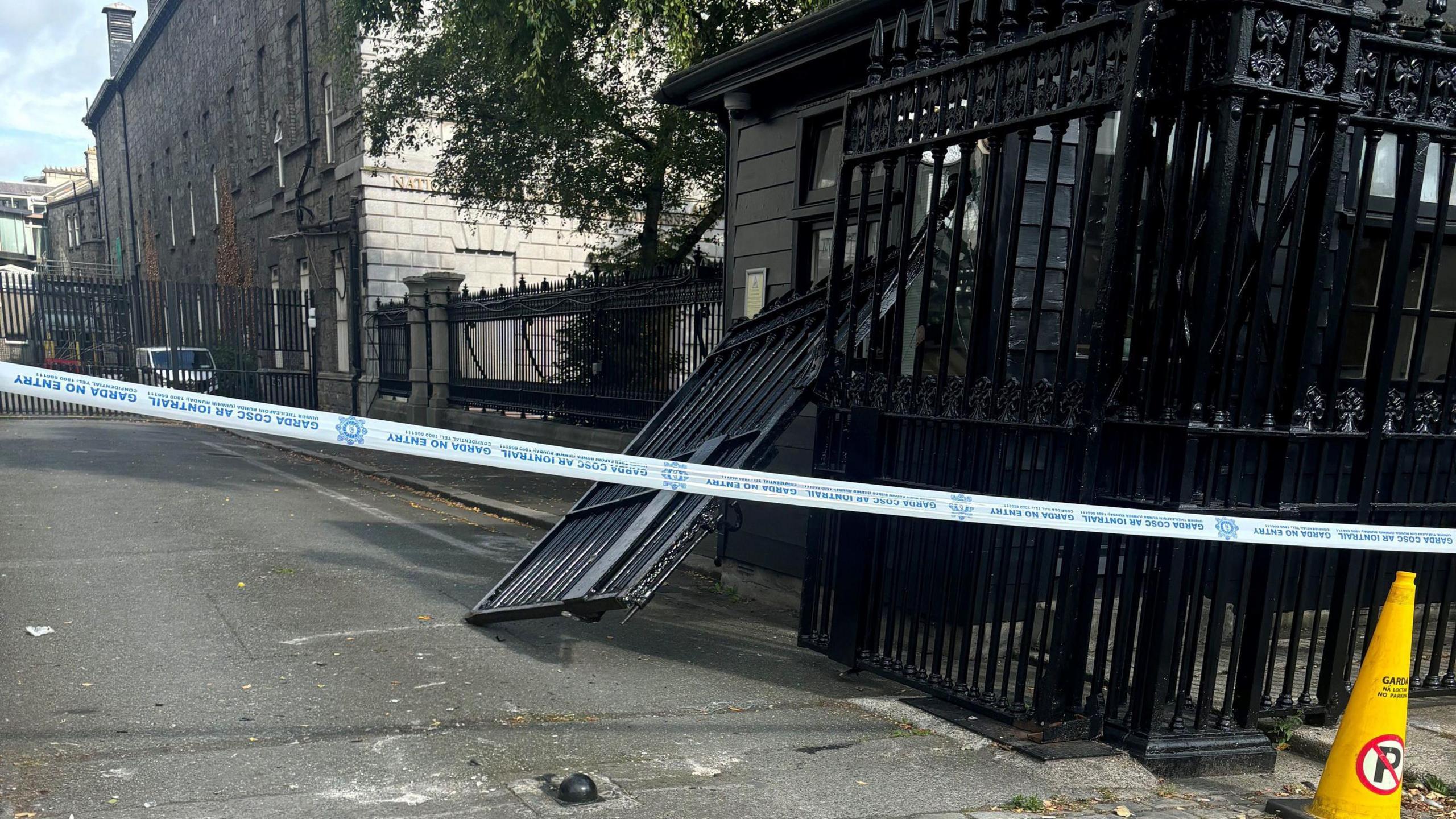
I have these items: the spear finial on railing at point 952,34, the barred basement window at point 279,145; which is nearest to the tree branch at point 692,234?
the spear finial on railing at point 952,34

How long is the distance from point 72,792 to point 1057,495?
13.2 ft

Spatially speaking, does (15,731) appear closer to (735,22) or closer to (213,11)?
(735,22)

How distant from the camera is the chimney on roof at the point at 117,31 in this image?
165 ft

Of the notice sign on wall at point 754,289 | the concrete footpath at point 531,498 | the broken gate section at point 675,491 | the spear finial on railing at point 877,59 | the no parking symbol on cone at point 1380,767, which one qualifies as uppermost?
the spear finial on railing at point 877,59

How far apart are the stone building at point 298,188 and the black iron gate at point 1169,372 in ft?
47.0

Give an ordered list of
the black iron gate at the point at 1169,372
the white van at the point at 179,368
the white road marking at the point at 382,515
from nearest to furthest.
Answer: the black iron gate at the point at 1169,372, the white road marking at the point at 382,515, the white van at the point at 179,368

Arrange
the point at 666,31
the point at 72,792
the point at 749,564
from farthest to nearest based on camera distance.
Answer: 1. the point at 666,31
2. the point at 749,564
3. the point at 72,792

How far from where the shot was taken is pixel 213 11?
3175cm

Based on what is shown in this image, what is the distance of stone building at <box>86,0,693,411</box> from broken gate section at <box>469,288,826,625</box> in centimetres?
1256

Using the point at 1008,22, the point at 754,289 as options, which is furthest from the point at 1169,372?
the point at 754,289

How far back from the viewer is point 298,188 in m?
24.9

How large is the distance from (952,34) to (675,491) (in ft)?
8.37

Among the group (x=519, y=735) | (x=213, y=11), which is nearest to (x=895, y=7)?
(x=519, y=735)

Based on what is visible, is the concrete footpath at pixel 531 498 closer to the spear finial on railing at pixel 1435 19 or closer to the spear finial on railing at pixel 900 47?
the spear finial on railing at pixel 1435 19
